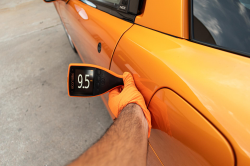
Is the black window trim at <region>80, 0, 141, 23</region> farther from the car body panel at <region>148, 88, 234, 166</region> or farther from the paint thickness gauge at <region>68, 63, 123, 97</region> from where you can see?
the car body panel at <region>148, 88, 234, 166</region>

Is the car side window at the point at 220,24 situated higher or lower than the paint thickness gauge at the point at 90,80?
higher

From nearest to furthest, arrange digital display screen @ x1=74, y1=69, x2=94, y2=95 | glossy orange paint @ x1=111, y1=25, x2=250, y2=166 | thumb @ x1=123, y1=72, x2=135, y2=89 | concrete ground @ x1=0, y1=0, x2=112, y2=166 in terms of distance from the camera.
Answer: glossy orange paint @ x1=111, y1=25, x2=250, y2=166 → thumb @ x1=123, y1=72, x2=135, y2=89 → digital display screen @ x1=74, y1=69, x2=94, y2=95 → concrete ground @ x1=0, y1=0, x2=112, y2=166

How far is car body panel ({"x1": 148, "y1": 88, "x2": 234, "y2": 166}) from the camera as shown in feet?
1.67

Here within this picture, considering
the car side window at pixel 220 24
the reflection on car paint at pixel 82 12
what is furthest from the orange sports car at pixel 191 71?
the reflection on car paint at pixel 82 12

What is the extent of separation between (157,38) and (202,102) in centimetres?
43

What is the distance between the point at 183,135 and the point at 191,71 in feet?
0.87

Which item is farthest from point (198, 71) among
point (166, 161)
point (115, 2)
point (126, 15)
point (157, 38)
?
point (115, 2)

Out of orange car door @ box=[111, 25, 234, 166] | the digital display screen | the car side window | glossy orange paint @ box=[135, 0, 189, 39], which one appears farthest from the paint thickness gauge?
the car side window

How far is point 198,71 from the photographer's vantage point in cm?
64

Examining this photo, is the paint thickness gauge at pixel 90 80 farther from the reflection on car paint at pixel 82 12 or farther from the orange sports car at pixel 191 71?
the reflection on car paint at pixel 82 12

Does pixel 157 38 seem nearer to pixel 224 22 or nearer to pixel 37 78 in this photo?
pixel 224 22

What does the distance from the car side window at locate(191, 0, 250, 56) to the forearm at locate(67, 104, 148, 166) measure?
0.49 meters

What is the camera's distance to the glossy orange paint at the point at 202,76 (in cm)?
50

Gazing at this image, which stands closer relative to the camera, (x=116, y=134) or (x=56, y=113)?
(x=116, y=134)
